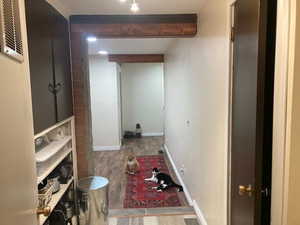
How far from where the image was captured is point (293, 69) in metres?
1.01

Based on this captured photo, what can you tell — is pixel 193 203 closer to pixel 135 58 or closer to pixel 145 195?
pixel 145 195

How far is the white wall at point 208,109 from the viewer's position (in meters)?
1.98

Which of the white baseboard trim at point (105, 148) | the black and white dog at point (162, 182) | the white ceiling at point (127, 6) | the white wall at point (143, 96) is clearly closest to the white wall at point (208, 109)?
the white ceiling at point (127, 6)

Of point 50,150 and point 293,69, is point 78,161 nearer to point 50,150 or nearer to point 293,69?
point 50,150

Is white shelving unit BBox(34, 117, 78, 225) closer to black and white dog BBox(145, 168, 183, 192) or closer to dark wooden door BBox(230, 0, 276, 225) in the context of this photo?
dark wooden door BBox(230, 0, 276, 225)

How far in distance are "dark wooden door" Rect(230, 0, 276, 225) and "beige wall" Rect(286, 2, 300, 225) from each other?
0.52 ft

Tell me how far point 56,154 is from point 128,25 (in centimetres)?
154

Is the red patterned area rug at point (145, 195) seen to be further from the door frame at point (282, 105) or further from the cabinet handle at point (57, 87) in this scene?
the door frame at point (282, 105)

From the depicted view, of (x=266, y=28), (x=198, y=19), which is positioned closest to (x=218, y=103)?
(x=266, y=28)

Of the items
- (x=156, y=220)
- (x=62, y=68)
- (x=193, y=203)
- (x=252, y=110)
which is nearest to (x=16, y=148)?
(x=252, y=110)

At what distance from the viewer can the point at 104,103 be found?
251 inches

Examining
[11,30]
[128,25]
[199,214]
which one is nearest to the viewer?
[11,30]

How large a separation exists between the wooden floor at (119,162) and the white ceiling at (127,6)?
2.62 meters

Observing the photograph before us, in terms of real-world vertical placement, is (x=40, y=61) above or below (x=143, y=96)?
above
